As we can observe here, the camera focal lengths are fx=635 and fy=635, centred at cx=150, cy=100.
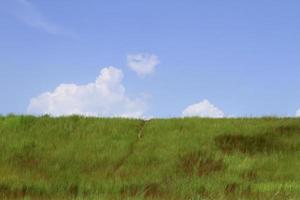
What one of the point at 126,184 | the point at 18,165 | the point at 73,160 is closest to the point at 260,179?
the point at 126,184

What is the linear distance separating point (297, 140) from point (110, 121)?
790 cm

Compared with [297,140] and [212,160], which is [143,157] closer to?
[212,160]

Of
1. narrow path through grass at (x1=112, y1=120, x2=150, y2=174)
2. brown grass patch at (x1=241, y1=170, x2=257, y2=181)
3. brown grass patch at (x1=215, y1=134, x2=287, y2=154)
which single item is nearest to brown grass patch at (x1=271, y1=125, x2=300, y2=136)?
brown grass patch at (x1=215, y1=134, x2=287, y2=154)

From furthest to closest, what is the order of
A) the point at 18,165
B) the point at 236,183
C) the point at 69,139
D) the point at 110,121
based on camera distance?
the point at 110,121
the point at 69,139
the point at 18,165
the point at 236,183

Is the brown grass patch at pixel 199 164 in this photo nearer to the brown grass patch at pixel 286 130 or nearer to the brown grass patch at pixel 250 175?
the brown grass patch at pixel 250 175

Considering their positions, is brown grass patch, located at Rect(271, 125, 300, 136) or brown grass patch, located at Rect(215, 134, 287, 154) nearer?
brown grass patch, located at Rect(215, 134, 287, 154)

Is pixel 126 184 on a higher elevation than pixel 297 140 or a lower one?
lower

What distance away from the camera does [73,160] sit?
76.7 ft

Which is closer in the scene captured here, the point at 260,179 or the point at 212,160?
the point at 260,179

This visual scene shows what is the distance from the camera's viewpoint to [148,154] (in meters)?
23.9

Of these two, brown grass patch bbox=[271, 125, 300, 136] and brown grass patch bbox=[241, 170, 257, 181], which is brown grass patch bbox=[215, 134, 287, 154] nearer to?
brown grass patch bbox=[271, 125, 300, 136]

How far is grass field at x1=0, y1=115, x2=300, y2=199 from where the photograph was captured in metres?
20.3

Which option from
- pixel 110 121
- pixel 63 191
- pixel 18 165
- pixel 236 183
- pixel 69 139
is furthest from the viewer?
pixel 110 121

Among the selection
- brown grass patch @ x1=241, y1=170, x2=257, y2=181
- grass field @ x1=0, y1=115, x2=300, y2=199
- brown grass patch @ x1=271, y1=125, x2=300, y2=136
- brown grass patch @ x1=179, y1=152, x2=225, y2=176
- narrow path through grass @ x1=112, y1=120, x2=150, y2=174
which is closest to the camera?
grass field @ x1=0, y1=115, x2=300, y2=199
